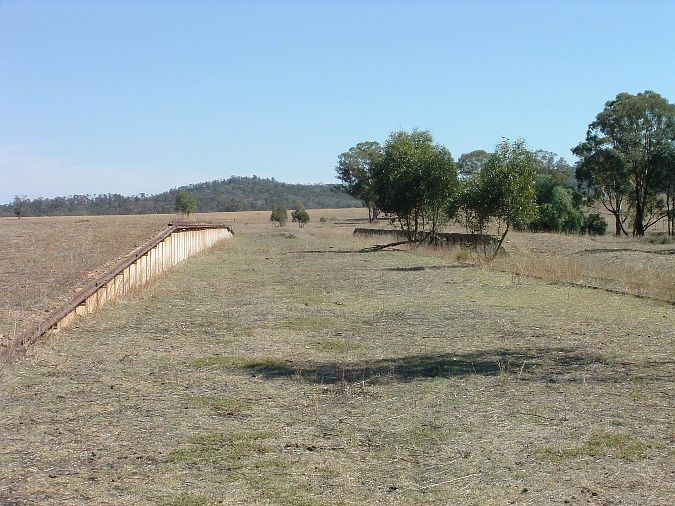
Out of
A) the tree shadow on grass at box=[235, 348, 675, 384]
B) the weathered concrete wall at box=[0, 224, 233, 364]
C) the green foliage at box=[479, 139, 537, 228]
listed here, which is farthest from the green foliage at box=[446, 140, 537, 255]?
the tree shadow on grass at box=[235, 348, 675, 384]

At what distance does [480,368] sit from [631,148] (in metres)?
58.3

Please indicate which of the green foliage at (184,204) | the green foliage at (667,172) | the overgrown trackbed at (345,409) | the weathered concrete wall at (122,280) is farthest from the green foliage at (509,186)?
the green foliage at (184,204)

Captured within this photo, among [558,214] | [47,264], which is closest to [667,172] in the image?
[558,214]

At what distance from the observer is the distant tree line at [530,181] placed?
31688mm

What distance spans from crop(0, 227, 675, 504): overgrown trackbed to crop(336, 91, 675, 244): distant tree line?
1610 centimetres

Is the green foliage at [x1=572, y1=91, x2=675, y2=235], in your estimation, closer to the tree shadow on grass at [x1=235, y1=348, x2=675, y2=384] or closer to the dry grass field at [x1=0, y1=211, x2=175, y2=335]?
the dry grass field at [x1=0, y1=211, x2=175, y2=335]

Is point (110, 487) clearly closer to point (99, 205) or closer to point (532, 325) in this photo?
point (532, 325)

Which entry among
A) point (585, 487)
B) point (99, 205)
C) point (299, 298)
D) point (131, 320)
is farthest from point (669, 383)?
point (99, 205)

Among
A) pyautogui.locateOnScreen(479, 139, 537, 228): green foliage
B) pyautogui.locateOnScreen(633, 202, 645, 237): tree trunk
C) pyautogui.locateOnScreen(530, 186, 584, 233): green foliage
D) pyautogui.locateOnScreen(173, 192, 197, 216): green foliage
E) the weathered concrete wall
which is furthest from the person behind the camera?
pyautogui.locateOnScreen(173, 192, 197, 216): green foliage

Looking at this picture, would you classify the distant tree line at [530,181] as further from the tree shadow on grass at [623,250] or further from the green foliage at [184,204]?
the green foliage at [184,204]

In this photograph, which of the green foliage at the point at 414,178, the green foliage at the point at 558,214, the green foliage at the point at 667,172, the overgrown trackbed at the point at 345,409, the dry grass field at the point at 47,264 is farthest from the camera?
the green foliage at the point at 558,214

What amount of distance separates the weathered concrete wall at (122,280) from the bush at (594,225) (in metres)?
39.5

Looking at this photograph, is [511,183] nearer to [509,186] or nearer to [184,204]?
[509,186]

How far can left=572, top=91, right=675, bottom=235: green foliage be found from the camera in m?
63.1
